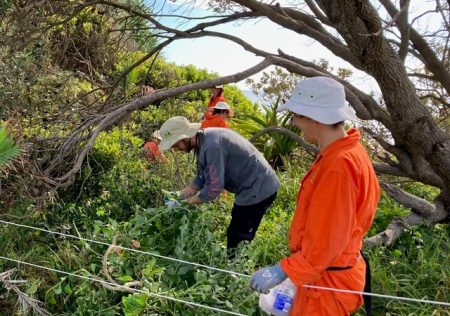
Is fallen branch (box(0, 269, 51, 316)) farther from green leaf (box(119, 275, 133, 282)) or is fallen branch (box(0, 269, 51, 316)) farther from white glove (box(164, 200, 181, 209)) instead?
white glove (box(164, 200, 181, 209))

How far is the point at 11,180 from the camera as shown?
4.29 m

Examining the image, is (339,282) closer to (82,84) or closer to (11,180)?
(11,180)

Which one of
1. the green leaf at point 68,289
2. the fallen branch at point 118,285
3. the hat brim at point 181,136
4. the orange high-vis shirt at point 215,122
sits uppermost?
the hat brim at point 181,136

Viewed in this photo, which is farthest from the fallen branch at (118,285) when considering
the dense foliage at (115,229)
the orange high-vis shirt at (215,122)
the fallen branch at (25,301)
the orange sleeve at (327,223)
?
the orange high-vis shirt at (215,122)

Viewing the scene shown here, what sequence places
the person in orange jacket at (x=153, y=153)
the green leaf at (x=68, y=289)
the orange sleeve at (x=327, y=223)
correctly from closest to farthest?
the orange sleeve at (x=327, y=223)
the green leaf at (x=68, y=289)
the person in orange jacket at (x=153, y=153)

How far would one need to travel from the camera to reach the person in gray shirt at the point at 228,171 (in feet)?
11.8

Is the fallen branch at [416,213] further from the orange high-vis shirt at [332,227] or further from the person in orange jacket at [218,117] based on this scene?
the person in orange jacket at [218,117]

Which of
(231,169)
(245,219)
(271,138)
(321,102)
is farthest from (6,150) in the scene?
(271,138)

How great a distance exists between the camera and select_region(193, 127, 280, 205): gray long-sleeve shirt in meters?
3.59

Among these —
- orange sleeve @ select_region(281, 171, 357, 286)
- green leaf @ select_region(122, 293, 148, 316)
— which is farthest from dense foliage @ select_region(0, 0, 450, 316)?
orange sleeve @ select_region(281, 171, 357, 286)

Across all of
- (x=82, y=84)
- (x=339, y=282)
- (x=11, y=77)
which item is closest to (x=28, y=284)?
(x=339, y=282)

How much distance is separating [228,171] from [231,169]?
0.09ft

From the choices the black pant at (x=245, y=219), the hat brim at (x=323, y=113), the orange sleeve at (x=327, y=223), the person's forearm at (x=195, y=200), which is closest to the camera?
the orange sleeve at (x=327, y=223)

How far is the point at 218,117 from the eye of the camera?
21.6 feet
